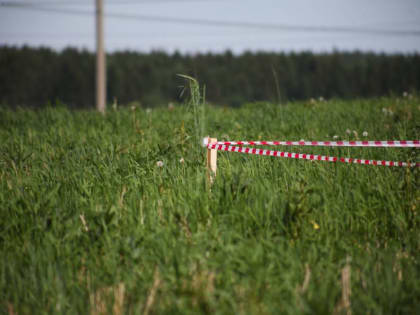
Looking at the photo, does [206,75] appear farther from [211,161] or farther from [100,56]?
[211,161]

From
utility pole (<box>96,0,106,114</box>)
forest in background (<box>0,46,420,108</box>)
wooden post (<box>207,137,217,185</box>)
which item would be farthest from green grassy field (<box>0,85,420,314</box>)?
forest in background (<box>0,46,420,108</box>)

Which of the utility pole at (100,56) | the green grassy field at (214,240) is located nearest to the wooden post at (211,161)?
the green grassy field at (214,240)

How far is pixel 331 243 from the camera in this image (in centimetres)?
270

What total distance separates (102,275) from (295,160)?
2.48 metres

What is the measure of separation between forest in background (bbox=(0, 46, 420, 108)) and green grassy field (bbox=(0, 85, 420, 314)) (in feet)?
127

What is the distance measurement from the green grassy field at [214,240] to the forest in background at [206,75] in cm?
3880

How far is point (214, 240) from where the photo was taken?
262 cm

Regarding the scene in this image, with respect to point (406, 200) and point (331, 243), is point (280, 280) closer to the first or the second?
point (331, 243)

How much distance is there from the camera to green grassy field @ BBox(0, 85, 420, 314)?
6.95ft

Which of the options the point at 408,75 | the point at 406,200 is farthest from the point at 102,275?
the point at 408,75

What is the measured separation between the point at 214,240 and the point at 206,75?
46393 millimetres

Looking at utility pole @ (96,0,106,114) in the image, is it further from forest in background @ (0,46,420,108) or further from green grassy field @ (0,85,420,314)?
forest in background @ (0,46,420,108)

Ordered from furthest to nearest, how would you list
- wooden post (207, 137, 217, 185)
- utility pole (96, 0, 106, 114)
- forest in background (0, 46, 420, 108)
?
forest in background (0, 46, 420, 108) < utility pole (96, 0, 106, 114) < wooden post (207, 137, 217, 185)

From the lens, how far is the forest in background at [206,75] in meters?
43.0
